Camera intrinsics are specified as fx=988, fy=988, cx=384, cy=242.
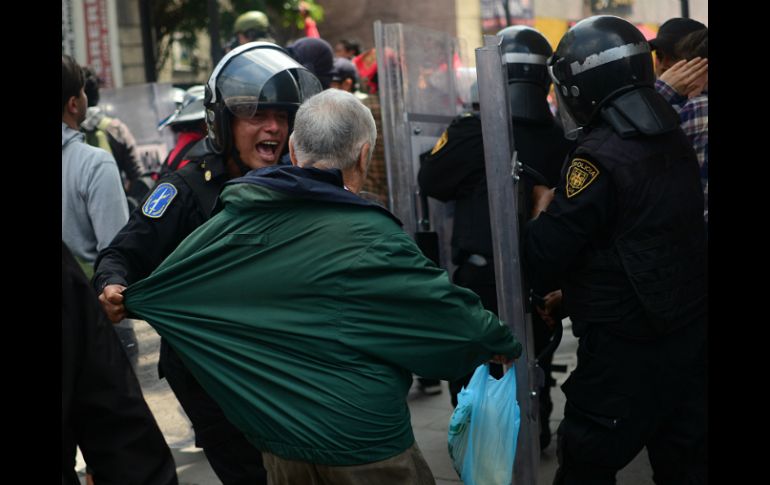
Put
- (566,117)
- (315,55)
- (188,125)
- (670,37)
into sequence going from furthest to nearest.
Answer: (315,55), (188,125), (670,37), (566,117)

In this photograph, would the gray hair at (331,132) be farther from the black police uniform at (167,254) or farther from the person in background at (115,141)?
the person in background at (115,141)

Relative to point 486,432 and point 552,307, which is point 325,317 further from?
point 552,307

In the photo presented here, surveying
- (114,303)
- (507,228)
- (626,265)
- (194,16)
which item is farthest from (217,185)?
(194,16)

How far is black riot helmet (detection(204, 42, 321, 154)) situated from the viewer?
3525 millimetres

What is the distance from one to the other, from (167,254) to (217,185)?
297 millimetres

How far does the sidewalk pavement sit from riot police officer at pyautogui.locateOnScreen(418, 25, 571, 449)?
→ 70 cm

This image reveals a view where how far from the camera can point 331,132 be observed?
263cm

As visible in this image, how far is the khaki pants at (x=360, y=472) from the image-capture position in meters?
2.54

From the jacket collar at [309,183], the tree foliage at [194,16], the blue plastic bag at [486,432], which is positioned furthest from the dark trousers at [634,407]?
the tree foliage at [194,16]

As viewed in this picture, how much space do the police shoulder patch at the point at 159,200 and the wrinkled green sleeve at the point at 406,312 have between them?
43.6 inches

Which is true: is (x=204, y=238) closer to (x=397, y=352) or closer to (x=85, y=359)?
(x=397, y=352)

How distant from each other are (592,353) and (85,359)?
6.02 ft

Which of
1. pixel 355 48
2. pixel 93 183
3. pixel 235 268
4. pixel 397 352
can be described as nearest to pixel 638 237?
pixel 397 352

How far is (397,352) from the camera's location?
251 cm
